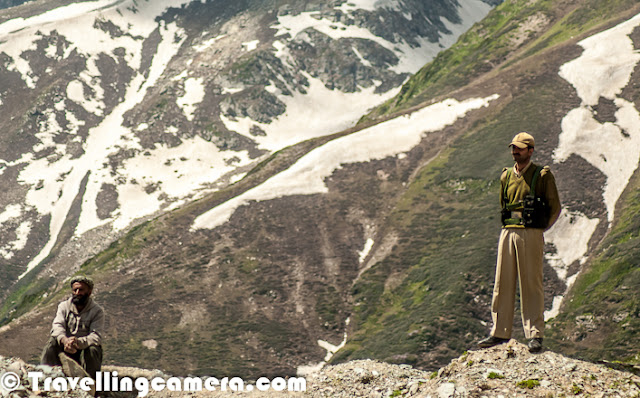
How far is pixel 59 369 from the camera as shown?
768 inches

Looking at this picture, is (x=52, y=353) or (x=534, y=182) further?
(x=52, y=353)

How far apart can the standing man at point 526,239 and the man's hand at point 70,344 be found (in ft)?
36.4

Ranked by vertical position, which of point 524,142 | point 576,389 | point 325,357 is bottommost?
point 325,357

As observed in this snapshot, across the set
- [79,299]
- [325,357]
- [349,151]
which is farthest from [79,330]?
[349,151]

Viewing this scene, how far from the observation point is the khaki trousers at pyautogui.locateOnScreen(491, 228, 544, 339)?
19.3 meters

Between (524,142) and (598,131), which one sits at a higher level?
(524,142)

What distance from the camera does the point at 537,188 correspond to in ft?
63.9

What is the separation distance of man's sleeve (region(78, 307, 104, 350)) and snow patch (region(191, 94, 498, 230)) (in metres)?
87.6

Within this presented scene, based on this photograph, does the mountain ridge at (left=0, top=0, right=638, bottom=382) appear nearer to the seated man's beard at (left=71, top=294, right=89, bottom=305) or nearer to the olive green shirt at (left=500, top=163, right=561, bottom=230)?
the olive green shirt at (left=500, top=163, right=561, bottom=230)

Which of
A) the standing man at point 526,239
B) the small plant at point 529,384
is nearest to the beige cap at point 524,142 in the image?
the standing man at point 526,239

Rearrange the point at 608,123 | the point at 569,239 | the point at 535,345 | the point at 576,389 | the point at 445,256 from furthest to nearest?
the point at 608,123 → the point at 445,256 → the point at 569,239 → the point at 535,345 → the point at 576,389

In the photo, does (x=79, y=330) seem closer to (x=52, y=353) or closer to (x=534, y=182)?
(x=52, y=353)

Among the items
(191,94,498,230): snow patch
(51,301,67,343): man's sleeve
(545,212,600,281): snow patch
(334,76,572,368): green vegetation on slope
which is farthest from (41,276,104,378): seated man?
(191,94,498,230): snow patch

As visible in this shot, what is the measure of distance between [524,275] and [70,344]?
475 inches
